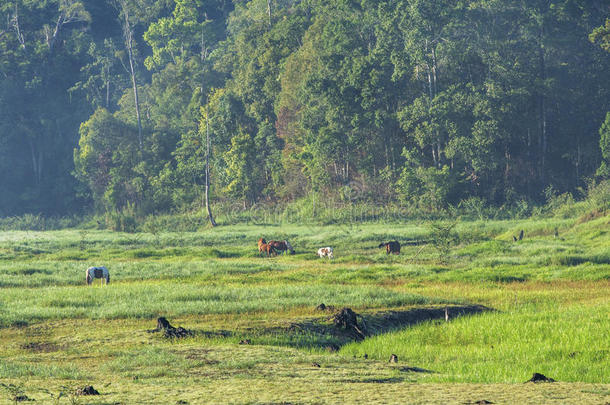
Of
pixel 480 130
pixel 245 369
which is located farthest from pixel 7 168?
pixel 245 369

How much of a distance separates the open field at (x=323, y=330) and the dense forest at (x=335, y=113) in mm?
23181

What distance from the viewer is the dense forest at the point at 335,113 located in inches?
2518

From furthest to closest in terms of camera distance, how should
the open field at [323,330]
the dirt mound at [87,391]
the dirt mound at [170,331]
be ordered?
the dirt mound at [170,331] < the open field at [323,330] < the dirt mound at [87,391]

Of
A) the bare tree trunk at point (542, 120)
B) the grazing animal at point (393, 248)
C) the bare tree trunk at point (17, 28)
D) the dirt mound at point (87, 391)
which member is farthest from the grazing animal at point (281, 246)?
the bare tree trunk at point (17, 28)

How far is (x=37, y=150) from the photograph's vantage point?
98.4 m

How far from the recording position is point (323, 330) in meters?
19.8

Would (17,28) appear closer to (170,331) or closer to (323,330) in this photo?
(170,331)

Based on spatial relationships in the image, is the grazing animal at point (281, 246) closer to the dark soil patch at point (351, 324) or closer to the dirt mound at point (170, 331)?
the dark soil patch at point (351, 324)

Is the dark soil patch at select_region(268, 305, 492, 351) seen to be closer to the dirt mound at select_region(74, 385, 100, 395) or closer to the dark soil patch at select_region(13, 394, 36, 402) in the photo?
the dirt mound at select_region(74, 385, 100, 395)

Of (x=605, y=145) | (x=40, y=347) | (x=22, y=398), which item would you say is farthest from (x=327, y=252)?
(x=22, y=398)

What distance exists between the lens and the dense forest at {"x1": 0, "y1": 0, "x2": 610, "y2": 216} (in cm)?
6397

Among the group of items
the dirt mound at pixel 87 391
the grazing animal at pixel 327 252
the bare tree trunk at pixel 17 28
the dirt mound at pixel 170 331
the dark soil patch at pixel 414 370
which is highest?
the bare tree trunk at pixel 17 28

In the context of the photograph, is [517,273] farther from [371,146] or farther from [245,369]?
[371,146]

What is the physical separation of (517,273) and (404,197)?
32.0m
